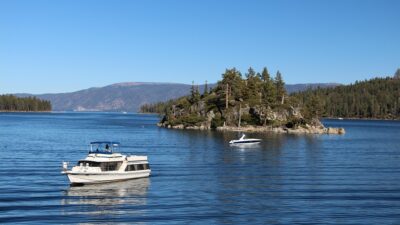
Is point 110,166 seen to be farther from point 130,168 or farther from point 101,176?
point 130,168

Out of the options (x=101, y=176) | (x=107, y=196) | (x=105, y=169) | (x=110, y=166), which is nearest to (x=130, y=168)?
(x=110, y=166)

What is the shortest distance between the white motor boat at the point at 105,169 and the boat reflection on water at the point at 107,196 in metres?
0.81

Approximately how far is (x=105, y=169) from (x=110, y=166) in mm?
954

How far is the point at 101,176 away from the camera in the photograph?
5931 centimetres

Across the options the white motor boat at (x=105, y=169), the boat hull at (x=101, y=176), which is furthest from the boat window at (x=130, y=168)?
the boat hull at (x=101, y=176)

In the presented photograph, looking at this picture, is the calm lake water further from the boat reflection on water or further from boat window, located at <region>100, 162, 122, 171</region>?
boat window, located at <region>100, 162, 122, 171</region>

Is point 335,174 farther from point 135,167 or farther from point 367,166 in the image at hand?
point 135,167

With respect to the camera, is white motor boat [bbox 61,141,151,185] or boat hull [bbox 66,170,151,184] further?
white motor boat [bbox 61,141,151,185]

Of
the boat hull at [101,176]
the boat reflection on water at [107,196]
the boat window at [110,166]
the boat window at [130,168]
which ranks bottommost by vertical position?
the boat reflection on water at [107,196]

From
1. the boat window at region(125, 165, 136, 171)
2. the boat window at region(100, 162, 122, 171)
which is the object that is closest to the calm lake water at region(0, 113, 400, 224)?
the boat window at region(125, 165, 136, 171)

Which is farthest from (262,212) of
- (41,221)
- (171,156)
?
(171,156)

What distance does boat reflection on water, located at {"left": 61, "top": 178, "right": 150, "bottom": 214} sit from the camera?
46844 mm

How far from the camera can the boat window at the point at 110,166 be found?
5997 cm

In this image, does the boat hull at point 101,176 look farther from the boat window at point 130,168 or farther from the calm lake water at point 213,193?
the calm lake water at point 213,193
